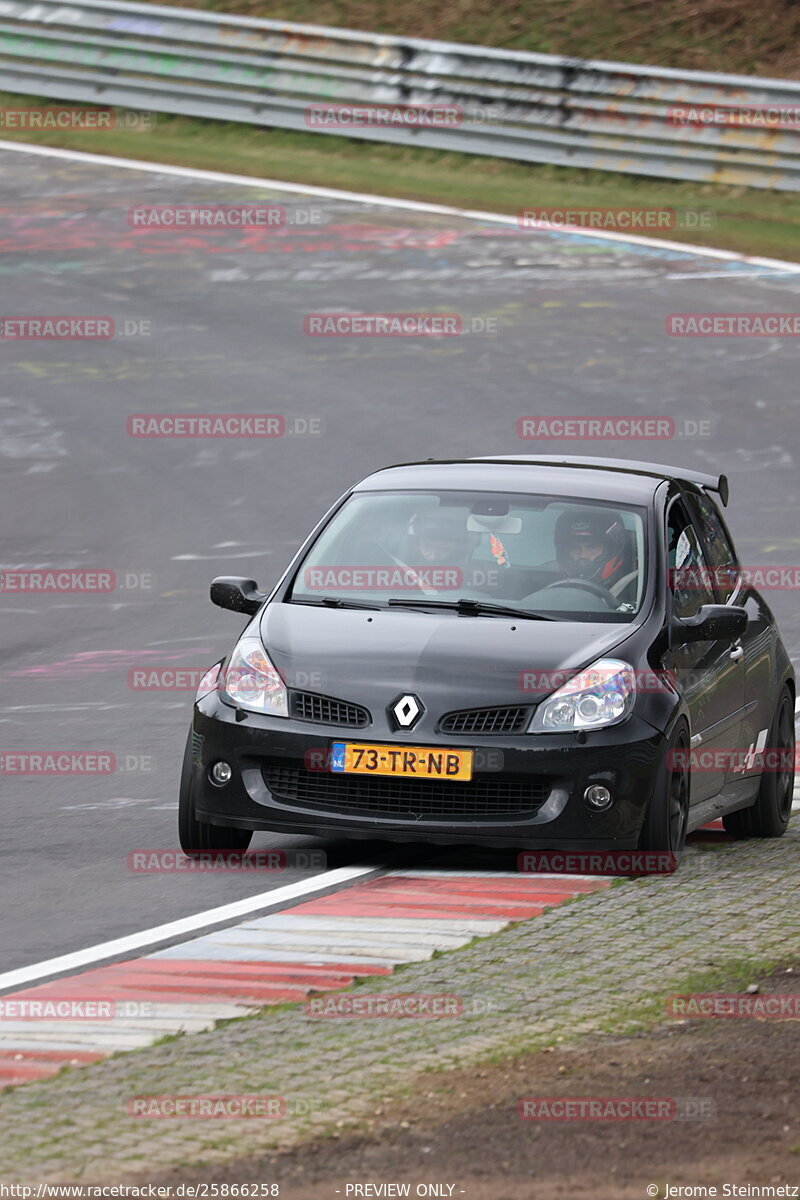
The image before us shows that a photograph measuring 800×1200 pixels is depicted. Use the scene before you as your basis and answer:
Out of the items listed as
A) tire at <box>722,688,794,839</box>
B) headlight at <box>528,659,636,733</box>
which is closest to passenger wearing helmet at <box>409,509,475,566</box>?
headlight at <box>528,659,636,733</box>

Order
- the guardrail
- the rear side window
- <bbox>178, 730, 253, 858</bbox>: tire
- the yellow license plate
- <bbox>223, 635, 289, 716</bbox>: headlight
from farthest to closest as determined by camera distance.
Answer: the guardrail, the rear side window, <bbox>178, 730, 253, 858</bbox>: tire, <bbox>223, 635, 289, 716</bbox>: headlight, the yellow license plate

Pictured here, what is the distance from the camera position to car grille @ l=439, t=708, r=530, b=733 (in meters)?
9.19

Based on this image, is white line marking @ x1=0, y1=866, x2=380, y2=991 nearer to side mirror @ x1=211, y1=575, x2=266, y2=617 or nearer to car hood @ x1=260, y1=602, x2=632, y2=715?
car hood @ x1=260, y1=602, x2=632, y2=715

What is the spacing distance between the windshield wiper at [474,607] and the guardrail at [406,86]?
17.8m

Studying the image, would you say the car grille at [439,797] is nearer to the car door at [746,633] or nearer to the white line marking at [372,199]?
the car door at [746,633]

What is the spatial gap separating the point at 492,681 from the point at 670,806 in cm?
94

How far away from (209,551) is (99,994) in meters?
9.76

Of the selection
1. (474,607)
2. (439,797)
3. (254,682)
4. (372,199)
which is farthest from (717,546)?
(372,199)

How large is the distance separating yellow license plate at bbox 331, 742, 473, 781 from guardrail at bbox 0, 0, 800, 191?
18636mm

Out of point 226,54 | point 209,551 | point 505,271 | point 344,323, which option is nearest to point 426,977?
point 209,551

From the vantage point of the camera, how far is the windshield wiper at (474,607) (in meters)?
9.73

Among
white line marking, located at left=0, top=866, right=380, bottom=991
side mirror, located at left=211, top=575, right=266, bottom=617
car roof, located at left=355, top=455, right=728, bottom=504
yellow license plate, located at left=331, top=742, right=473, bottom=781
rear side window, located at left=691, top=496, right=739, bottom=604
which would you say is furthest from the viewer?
rear side window, located at left=691, top=496, right=739, bottom=604

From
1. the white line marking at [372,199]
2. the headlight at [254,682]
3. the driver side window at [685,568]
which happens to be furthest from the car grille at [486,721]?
the white line marking at [372,199]

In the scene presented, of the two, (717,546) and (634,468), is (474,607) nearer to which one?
(634,468)
